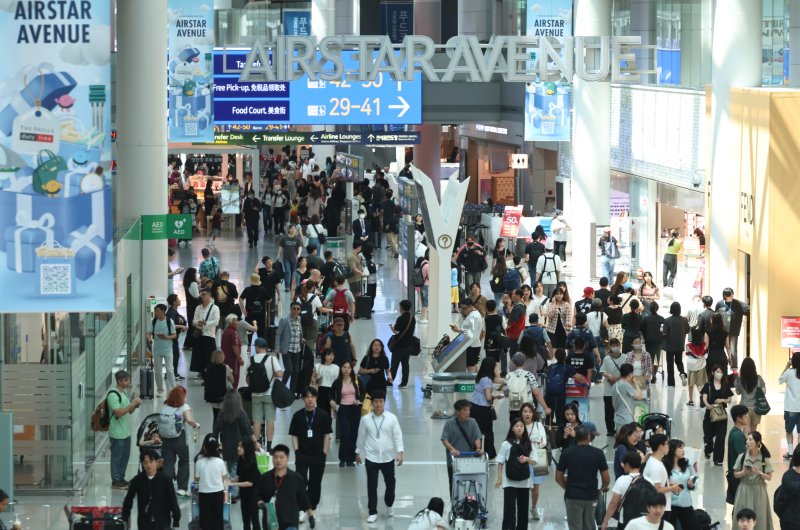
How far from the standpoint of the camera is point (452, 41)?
26.4 m

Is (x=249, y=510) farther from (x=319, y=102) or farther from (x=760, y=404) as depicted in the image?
(x=319, y=102)

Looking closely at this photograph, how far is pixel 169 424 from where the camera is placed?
15.1 metres

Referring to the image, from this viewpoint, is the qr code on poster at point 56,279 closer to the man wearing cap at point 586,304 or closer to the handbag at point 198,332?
the handbag at point 198,332

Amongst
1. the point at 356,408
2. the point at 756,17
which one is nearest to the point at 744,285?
the point at 756,17

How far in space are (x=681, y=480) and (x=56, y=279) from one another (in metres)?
5.81

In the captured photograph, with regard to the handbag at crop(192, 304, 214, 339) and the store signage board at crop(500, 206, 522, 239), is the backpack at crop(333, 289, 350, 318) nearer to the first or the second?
the handbag at crop(192, 304, 214, 339)

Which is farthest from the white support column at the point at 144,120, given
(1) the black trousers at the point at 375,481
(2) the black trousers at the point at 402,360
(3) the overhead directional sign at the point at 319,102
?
(3) the overhead directional sign at the point at 319,102

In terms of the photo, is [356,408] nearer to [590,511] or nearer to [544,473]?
[544,473]

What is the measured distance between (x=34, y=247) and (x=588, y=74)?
14401 millimetres

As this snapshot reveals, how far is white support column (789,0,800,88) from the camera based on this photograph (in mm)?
26453

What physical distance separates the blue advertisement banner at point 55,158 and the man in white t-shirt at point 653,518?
5.53 m

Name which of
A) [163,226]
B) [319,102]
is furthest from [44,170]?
[319,102]

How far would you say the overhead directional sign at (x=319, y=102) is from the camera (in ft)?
113

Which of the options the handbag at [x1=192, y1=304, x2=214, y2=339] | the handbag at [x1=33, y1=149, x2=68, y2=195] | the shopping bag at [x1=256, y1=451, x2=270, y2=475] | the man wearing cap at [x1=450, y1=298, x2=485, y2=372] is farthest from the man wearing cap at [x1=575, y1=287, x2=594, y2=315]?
the handbag at [x1=33, y1=149, x2=68, y2=195]
